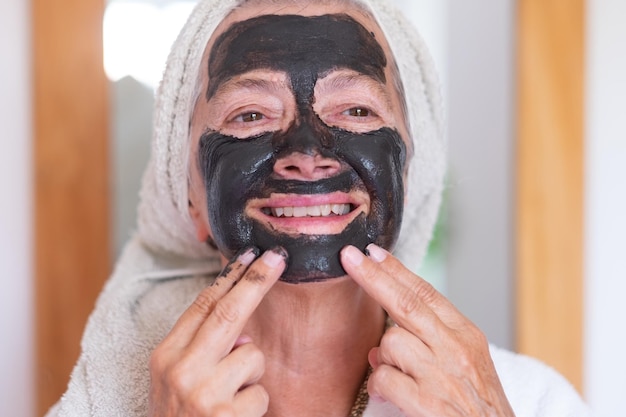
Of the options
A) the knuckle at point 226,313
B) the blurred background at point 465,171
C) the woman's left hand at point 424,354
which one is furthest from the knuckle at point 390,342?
the blurred background at point 465,171

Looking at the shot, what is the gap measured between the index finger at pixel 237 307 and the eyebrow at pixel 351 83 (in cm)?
27

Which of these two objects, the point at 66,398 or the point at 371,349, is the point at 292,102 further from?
the point at 66,398

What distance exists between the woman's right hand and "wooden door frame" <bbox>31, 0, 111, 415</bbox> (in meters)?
0.70

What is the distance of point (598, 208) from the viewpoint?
1.71 metres

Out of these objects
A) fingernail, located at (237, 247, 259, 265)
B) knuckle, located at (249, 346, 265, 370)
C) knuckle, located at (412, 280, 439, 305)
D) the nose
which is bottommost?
knuckle, located at (249, 346, 265, 370)

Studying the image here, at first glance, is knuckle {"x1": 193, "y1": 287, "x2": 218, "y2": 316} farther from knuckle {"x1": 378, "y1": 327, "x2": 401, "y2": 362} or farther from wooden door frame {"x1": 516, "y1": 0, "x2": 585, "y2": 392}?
wooden door frame {"x1": 516, "y1": 0, "x2": 585, "y2": 392}

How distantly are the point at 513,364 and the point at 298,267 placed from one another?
0.50 meters

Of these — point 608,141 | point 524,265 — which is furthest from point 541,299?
point 608,141

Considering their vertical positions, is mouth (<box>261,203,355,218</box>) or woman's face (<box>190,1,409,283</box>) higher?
woman's face (<box>190,1,409,283</box>)

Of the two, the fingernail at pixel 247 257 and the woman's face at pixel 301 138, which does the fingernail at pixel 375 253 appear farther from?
the fingernail at pixel 247 257

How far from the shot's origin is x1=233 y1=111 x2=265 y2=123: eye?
3.63 feet

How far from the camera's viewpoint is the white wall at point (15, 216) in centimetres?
160

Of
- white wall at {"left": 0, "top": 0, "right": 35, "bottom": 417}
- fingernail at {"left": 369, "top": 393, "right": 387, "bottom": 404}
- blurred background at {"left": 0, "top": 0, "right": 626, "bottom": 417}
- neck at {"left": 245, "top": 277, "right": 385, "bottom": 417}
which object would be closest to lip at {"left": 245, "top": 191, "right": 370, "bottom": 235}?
neck at {"left": 245, "top": 277, "right": 385, "bottom": 417}

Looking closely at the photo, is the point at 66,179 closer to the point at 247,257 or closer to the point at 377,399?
the point at 247,257
